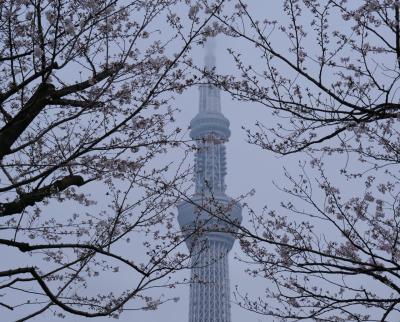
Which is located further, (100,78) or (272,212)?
(272,212)

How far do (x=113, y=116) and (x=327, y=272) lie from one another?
2.63 meters

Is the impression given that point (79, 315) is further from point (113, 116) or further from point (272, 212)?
A: point (272, 212)

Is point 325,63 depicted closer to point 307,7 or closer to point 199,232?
point 307,7

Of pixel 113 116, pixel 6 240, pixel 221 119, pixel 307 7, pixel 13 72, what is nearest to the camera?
pixel 6 240

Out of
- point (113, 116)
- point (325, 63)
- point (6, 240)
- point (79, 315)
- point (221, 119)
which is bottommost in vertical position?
point (79, 315)

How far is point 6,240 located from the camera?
4.60m

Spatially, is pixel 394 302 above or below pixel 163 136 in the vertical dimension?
below

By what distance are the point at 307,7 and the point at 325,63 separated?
81 centimetres

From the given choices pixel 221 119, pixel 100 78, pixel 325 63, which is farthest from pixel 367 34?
pixel 221 119

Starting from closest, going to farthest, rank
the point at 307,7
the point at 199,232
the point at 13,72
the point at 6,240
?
the point at 6,240 < the point at 13,72 < the point at 307,7 < the point at 199,232

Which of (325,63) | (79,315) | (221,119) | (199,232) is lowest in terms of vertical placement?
(79,315)

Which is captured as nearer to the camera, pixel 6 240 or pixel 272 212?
pixel 6 240

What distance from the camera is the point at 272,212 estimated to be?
6902mm

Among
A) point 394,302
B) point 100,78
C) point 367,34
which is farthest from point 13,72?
point 394,302
